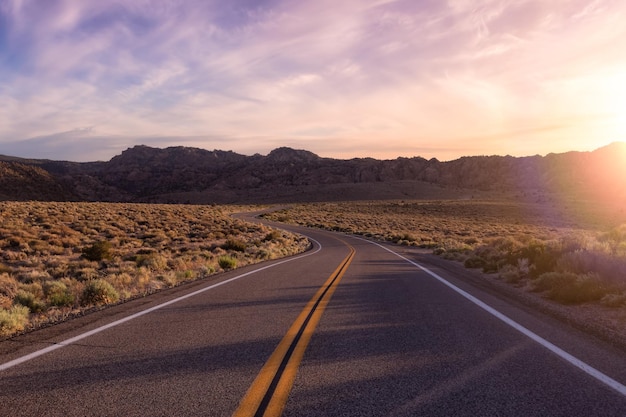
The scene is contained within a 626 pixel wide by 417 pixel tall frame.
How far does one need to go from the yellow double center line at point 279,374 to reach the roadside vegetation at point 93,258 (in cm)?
443

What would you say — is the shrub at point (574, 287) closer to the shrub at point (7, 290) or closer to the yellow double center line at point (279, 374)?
the yellow double center line at point (279, 374)

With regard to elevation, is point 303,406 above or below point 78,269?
above

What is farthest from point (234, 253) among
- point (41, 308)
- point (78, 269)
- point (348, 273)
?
point (41, 308)

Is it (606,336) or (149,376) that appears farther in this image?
(606,336)

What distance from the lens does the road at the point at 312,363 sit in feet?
13.3

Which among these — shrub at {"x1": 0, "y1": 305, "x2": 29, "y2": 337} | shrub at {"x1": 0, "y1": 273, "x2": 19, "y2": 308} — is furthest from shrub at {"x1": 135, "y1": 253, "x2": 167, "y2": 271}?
shrub at {"x1": 0, "y1": 305, "x2": 29, "y2": 337}

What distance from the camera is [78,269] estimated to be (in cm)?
1661

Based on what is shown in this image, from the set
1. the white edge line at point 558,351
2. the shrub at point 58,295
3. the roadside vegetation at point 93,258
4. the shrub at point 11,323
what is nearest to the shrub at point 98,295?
the roadside vegetation at point 93,258

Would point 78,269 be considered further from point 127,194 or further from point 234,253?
point 127,194

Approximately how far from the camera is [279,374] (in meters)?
4.76

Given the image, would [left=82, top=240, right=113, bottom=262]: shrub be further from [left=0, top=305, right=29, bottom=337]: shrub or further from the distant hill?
the distant hill

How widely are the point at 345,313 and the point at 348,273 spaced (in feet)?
20.7

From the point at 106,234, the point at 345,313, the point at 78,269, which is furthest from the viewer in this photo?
the point at 106,234

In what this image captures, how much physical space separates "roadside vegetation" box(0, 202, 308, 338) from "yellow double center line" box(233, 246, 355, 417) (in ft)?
14.5
